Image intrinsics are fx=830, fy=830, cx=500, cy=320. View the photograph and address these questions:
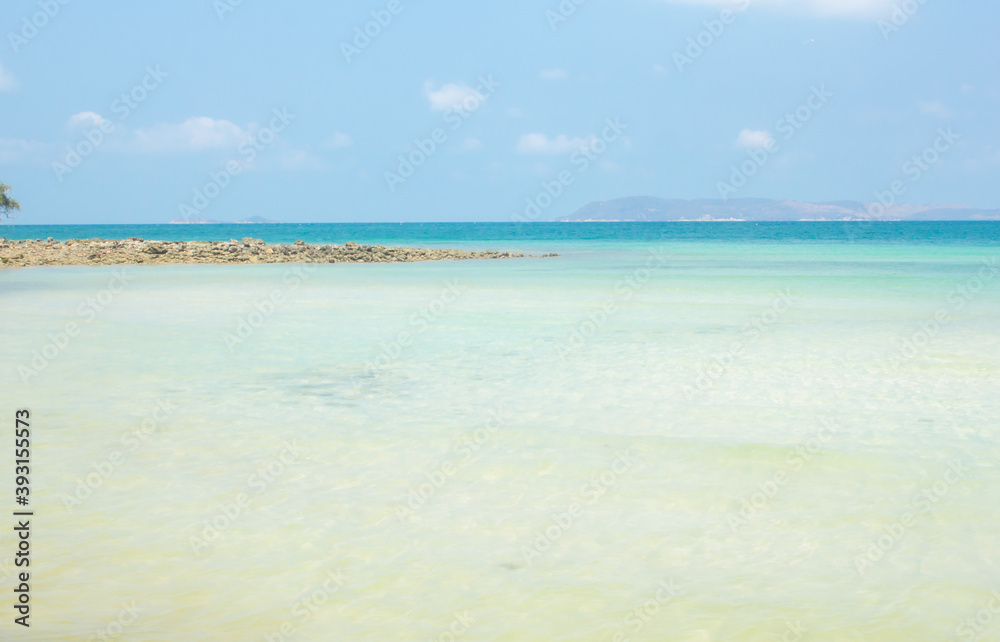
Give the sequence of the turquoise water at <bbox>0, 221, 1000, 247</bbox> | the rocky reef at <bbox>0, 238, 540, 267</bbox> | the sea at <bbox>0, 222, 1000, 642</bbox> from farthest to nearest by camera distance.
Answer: the turquoise water at <bbox>0, 221, 1000, 247</bbox> < the rocky reef at <bbox>0, 238, 540, 267</bbox> < the sea at <bbox>0, 222, 1000, 642</bbox>

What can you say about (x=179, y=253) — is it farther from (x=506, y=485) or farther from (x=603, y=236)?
(x=603, y=236)

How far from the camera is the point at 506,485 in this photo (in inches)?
261

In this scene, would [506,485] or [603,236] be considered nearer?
[506,485]

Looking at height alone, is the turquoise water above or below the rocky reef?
below

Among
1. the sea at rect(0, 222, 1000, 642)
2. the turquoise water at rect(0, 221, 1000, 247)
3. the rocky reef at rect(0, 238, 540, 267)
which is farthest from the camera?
the turquoise water at rect(0, 221, 1000, 247)

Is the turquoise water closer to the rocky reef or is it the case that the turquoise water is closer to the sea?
the rocky reef

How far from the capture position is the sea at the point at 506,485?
466 cm

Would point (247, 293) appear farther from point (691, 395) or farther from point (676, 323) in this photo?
point (691, 395)

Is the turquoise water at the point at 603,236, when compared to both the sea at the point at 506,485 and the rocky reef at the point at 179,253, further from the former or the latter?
the sea at the point at 506,485

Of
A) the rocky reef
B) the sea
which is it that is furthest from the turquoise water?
the sea

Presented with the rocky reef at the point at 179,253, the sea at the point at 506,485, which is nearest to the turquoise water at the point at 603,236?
the rocky reef at the point at 179,253

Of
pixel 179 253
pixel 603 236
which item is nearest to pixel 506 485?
pixel 179 253

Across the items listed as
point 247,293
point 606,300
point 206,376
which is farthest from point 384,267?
point 206,376

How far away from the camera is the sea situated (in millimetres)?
4656
